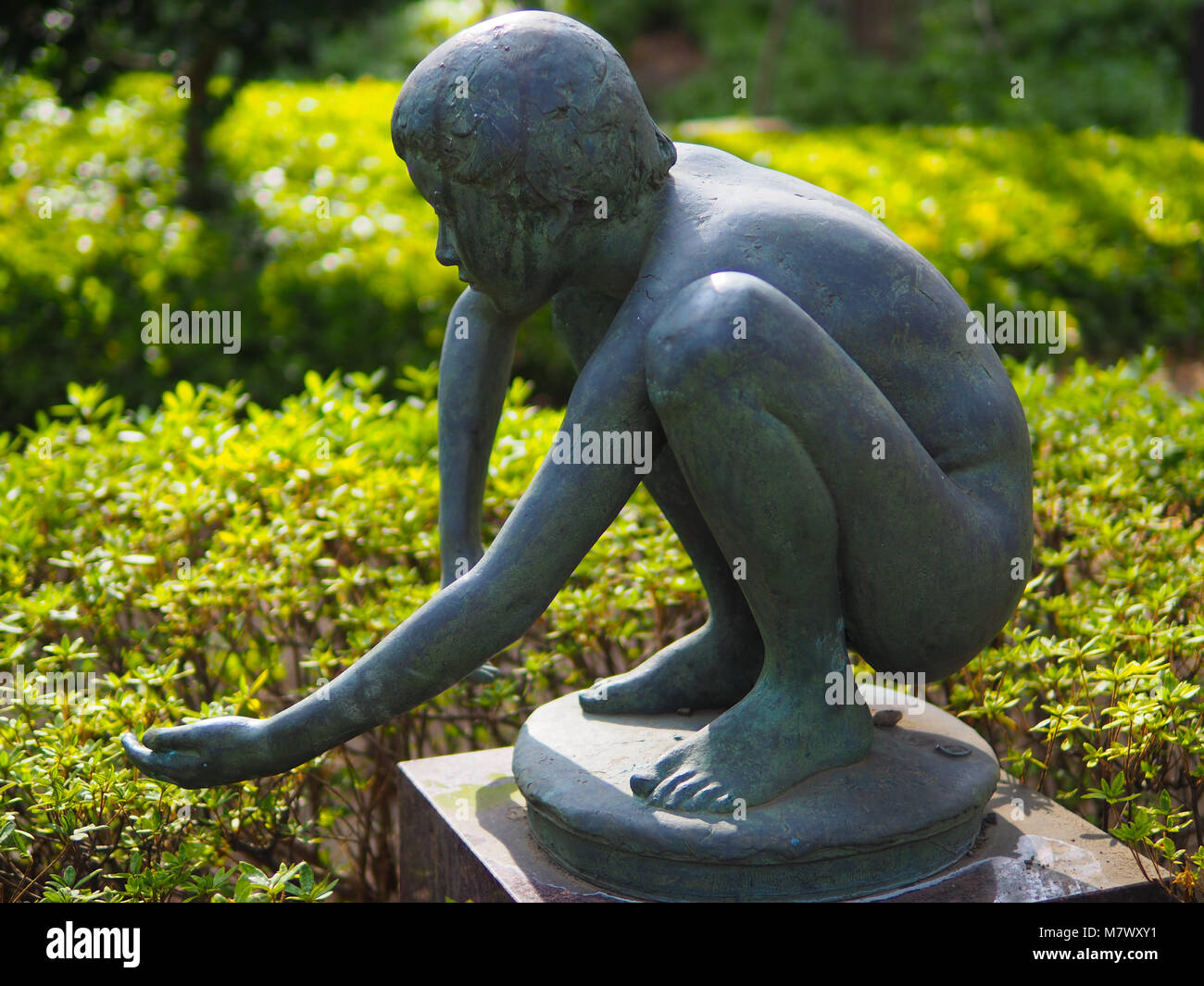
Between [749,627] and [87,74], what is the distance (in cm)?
598

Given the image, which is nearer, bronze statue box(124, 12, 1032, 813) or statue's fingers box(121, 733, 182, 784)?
bronze statue box(124, 12, 1032, 813)

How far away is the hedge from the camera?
6543 millimetres

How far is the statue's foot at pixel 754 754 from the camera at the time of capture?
2559 mm

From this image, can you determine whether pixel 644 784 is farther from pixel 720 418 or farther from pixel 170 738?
pixel 170 738

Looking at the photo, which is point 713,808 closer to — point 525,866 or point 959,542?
point 525,866

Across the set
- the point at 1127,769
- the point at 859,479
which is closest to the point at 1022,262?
the point at 1127,769

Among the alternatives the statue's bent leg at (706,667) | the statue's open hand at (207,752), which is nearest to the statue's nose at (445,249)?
the statue's bent leg at (706,667)

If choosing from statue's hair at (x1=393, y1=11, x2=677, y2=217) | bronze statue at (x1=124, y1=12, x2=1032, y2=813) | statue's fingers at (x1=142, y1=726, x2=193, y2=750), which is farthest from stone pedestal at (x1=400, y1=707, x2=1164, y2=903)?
statue's hair at (x1=393, y1=11, x2=677, y2=217)
